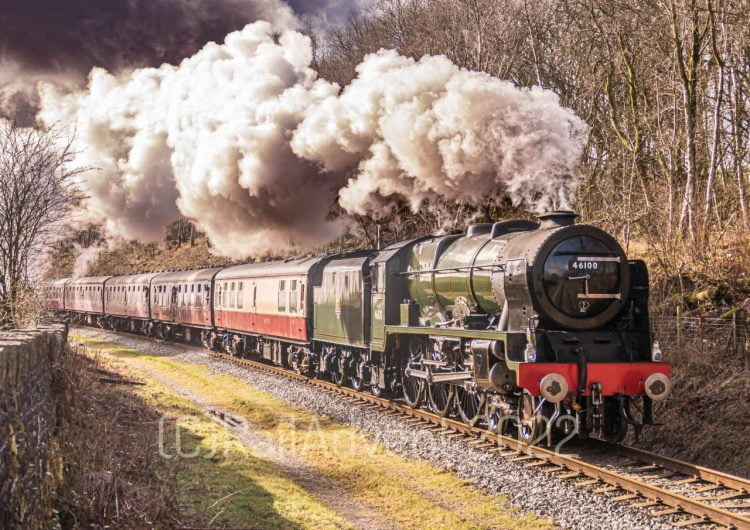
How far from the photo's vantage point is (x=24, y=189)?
1586cm

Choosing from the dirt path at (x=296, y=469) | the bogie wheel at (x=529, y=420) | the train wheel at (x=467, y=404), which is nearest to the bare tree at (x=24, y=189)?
the dirt path at (x=296, y=469)

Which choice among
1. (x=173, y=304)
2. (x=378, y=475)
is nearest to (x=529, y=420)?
(x=378, y=475)

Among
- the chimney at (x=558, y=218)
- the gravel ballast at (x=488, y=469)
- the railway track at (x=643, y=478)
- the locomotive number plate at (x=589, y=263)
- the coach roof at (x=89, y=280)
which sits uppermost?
the chimney at (x=558, y=218)

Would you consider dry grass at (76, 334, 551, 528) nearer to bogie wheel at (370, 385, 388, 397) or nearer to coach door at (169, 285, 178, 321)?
bogie wheel at (370, 385, 388, 397)

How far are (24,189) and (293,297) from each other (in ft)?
20.7

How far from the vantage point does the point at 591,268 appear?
9852mm

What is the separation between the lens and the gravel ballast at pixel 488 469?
292 inches

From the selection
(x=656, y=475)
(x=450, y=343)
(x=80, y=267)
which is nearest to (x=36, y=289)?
(x=450, y=343)

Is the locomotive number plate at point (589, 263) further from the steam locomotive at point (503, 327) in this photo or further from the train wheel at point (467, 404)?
the train wheel at point (467, 404)

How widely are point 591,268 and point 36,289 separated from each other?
12235 millimetres

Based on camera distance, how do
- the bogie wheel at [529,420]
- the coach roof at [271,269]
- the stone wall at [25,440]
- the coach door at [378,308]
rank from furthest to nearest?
the coach roof at [271,269]
the coach door at [378,308]
the bogie wheel at [529,420]
the stone wall at [25,440]

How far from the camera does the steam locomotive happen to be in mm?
9555

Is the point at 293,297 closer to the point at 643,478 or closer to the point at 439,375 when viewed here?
the point at 439,375

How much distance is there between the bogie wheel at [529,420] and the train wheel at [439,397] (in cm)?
201
